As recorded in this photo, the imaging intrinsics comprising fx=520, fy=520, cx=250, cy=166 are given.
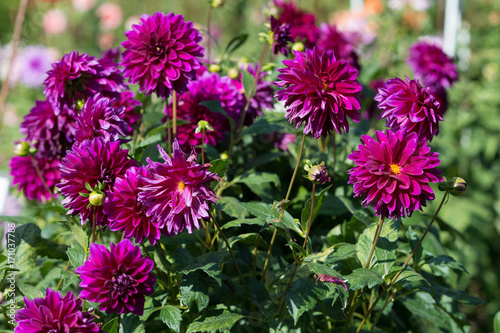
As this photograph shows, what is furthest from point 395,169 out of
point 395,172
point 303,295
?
point 303,295

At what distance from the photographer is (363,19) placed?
3100 mm

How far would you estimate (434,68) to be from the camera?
5.92 feet

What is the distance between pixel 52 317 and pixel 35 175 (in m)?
0.65

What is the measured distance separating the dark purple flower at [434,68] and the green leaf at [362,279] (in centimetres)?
114

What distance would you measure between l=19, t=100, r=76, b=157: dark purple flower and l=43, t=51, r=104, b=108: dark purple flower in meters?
0.06

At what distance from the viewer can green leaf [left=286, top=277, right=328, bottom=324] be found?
0.82 meters

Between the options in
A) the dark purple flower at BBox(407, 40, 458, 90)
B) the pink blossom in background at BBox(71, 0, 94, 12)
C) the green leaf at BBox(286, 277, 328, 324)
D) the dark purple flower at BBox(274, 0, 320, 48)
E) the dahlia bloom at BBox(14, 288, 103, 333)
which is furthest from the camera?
the pink blossom in background at BBox(71, 0, 94, 12)

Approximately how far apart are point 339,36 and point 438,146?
1.10 m

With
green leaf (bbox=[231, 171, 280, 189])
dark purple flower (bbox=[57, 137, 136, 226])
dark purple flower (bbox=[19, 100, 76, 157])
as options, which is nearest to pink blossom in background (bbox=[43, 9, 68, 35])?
dark purple flower (bbox=[19, 100, 76, 157])

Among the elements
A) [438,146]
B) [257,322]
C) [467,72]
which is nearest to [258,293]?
[257,322]

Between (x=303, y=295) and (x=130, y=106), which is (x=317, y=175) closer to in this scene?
(x=303, y=295)

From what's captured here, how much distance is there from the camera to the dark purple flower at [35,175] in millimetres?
1271

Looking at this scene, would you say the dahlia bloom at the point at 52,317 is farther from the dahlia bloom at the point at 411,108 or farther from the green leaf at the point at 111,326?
the dahlia bloom at the point at 411,108

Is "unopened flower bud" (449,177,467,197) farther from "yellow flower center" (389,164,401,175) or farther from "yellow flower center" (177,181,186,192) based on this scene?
"yellow flower center" (177,181,186,192)
